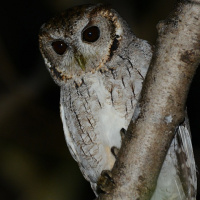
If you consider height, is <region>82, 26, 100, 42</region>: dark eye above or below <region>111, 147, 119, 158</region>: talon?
above

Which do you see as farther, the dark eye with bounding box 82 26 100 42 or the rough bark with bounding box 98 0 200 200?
the dark eye with bounding box 82 26 100 42

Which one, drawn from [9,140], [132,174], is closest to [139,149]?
[132,174]

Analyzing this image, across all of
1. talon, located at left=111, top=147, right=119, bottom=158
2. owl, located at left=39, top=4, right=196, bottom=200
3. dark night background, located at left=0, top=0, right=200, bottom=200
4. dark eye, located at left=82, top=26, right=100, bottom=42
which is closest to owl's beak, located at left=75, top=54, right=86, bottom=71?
owl, located at left=39, top=4, right=196, bottom=200

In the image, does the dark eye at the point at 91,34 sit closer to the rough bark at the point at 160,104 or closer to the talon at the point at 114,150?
the talon at the point at 114,150

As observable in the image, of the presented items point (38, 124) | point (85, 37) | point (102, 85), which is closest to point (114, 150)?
point (102, 85)

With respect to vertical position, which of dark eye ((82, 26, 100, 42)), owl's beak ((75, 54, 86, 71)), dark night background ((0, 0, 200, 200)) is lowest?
dark night background ((0, 0, 200, 200))

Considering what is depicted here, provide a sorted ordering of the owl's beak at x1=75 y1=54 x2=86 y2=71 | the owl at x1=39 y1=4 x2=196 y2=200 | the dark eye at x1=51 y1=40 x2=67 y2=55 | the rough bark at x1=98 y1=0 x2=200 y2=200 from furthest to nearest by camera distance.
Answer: the dark eye at x1=51 y1=40 x2=67 y2=55, the owl's beak at x1=75 y1=54 x2=86 y2=71, the owl at x1=39 y1=4 x2=196 y2=200, the rough bark at x1=98 y1=0 x2=200 y2=200

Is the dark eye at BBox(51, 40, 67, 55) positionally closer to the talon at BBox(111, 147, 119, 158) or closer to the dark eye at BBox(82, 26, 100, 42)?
the dark eye at BBox(82, 26, 100, 42)

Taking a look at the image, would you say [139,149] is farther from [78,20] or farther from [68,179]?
[68,179]

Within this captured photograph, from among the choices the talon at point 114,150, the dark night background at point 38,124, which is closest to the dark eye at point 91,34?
the talon at point 114,150
